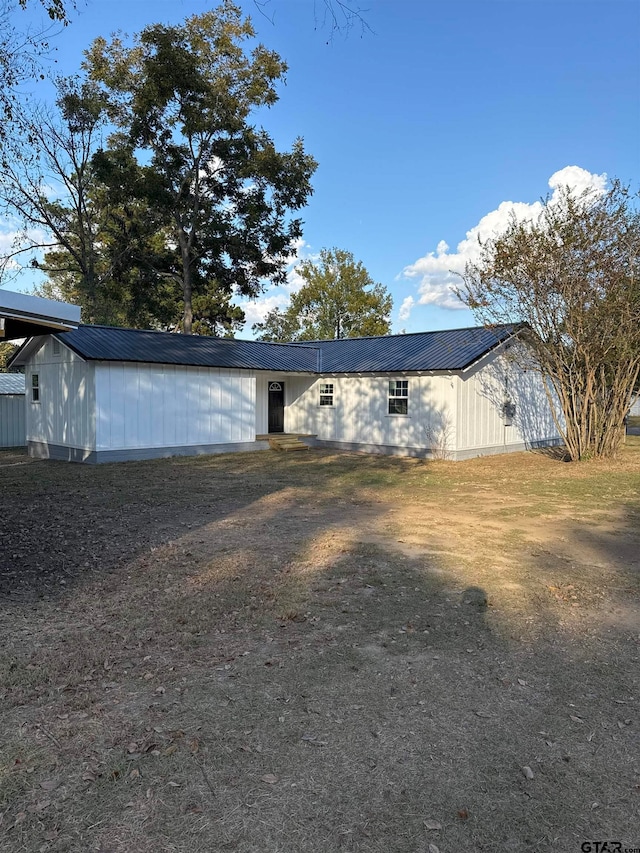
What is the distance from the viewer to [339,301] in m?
43.2

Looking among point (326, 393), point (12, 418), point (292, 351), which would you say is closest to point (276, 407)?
point (292, 351)

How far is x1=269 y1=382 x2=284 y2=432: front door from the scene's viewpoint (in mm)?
21984

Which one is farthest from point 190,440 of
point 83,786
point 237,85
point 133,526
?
point 237,85

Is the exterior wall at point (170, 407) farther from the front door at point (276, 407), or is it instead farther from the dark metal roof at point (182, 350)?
the front door at point (276, 407)

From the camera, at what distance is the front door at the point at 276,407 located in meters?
22.0

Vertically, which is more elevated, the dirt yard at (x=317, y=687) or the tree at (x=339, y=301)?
the tree at (x=339, y=301)

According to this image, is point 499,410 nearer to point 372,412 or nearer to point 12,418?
point 372,412

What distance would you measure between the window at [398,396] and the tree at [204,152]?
40.9 feet

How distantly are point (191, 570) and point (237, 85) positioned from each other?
27.3 m

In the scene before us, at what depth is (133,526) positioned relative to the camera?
8227mm

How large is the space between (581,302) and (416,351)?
588cm

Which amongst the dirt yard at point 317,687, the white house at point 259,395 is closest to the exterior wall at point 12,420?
the white house at point 259,395

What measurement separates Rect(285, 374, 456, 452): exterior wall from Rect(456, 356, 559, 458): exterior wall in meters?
0.63

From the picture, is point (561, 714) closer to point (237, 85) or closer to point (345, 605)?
point (345, 605)
